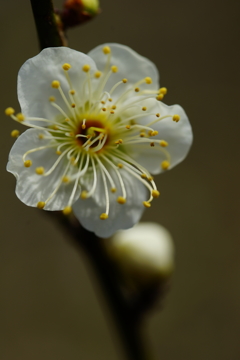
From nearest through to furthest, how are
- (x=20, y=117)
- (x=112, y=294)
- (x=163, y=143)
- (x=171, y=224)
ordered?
(x=20, y=117) → (x=163, y=143) → (x=112, y=294) → (x=171, y=224)

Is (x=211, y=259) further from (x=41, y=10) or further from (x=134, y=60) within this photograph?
(x=41, y=10)

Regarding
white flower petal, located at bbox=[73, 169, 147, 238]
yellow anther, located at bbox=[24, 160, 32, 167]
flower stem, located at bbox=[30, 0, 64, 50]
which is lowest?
white flower petal, located at bbox=[73, 169, 147, 238]

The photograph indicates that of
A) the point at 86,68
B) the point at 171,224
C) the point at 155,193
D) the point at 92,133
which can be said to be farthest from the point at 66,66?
the point at 171,224

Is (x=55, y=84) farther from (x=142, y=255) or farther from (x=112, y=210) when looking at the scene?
(x=142, y=255)

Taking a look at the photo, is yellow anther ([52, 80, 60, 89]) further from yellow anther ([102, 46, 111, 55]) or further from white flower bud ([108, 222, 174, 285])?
white flower bud ([108, 222, 174, 285])

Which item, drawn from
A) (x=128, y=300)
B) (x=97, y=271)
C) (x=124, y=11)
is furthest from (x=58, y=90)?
(x=124, y=11)

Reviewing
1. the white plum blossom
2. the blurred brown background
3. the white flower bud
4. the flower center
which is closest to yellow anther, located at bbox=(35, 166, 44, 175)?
the white plum blossom
